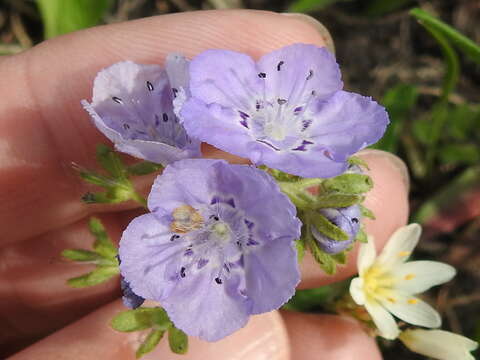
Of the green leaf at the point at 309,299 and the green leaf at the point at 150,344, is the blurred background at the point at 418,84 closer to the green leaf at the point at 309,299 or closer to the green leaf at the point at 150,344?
the green leaf at the point at 309,299

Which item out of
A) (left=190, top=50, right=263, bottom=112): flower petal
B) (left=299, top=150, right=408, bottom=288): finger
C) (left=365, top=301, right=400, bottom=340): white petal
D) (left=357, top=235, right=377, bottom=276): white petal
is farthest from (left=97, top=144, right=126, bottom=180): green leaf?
(left=365, top=301, right=400, bottom=340): white petal

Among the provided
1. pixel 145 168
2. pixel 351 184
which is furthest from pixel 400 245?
pixel 145 168

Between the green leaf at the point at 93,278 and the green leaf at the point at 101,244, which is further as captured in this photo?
the green leaf at the point at 101,244

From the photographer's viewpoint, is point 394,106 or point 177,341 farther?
point 394,106

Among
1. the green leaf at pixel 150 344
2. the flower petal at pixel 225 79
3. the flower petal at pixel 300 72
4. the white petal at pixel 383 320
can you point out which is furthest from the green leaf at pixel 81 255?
the white petal at pixel 383 320

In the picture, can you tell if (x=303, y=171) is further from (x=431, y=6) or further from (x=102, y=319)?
(x=431, y=6)

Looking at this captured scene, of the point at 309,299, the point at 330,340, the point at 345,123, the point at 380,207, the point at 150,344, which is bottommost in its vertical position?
the point at 309,299

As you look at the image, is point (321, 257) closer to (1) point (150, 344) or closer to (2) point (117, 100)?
(1) point (150, 344)

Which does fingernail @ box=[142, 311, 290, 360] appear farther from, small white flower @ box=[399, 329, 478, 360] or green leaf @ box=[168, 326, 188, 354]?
small white flower @ box=[399, 329, 478, 360]
